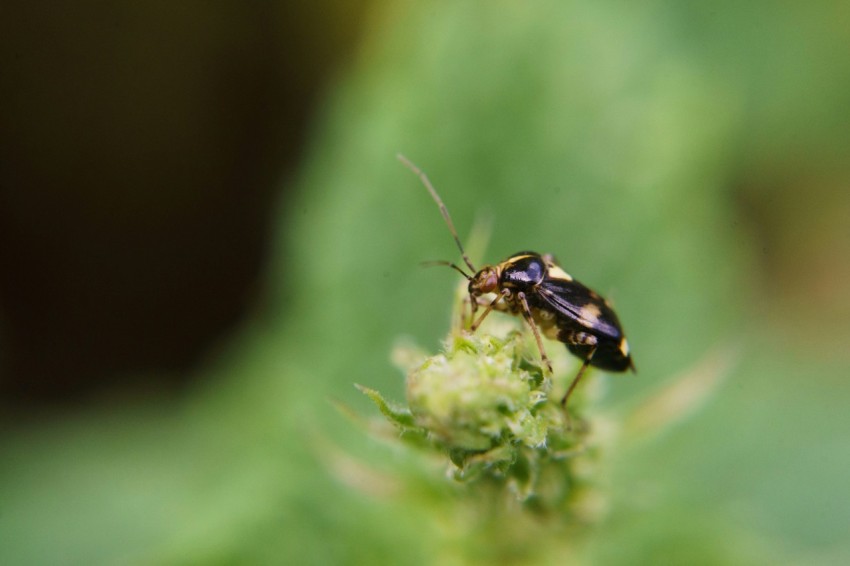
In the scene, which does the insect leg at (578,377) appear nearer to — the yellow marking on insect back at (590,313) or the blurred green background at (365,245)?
the yellow marking on insect back at (590,313)

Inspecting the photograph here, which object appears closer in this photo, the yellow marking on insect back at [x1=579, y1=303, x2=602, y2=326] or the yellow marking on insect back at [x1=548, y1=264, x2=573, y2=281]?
the yellow marking on insect back at [x1=579, y1=303, x2=602, y2=326]

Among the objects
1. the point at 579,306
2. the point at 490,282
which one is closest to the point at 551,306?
the point at 579,306

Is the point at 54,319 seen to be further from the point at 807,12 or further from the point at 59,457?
the point at 807,12

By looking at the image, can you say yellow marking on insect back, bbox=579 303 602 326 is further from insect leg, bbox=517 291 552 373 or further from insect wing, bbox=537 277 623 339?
insect leg, bbox=517 291 552 373

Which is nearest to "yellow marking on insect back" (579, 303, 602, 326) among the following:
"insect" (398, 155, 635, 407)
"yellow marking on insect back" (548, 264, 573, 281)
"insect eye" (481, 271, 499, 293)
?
"insect" (398, 155, 635, 407)

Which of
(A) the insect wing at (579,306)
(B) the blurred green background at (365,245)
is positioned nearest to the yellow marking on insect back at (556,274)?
A: (A) the insect wing at (579,306)

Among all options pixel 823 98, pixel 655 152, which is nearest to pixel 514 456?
pixel 655 152
